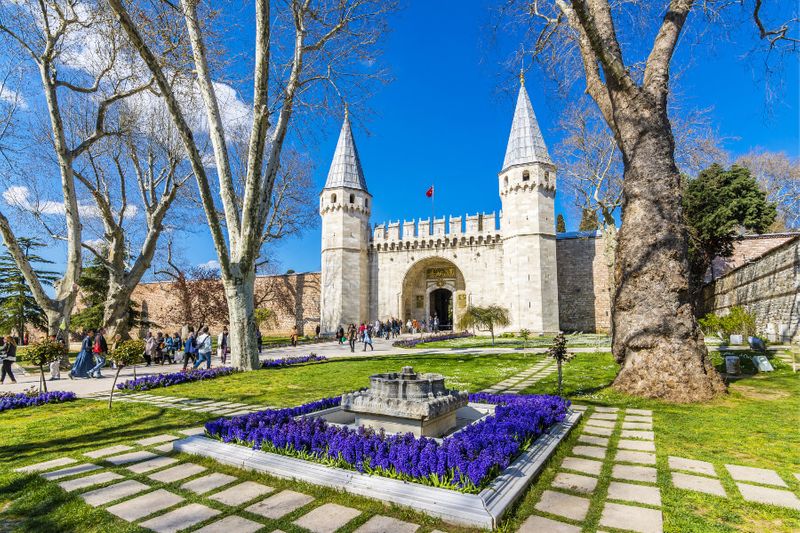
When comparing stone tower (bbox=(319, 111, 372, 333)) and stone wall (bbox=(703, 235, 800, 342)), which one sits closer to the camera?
stone wall (bbox=(703, 235, 800, 342))

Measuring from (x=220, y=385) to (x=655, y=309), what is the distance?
28.6 ft

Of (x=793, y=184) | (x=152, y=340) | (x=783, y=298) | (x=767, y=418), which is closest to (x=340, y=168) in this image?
(x=152, y=340)

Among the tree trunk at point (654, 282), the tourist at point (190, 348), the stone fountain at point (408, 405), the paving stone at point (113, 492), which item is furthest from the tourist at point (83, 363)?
the tree trunk at point (654, 282)

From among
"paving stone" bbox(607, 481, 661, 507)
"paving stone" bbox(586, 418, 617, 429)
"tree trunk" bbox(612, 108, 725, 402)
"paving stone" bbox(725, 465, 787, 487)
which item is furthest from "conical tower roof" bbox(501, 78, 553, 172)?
"paving stone" bbox(607, 481, 661, 507)

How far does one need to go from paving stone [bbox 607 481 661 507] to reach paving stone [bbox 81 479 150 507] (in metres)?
3.60

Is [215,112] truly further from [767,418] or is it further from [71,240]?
[767,418]

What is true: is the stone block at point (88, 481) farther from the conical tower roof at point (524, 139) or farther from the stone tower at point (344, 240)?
the conical tower roof at point (524, 139)

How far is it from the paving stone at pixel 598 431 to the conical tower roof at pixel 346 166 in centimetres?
2622

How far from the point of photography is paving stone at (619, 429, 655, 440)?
437cm

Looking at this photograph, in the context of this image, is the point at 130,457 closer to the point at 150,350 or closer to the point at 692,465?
the point at 692,465

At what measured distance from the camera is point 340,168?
29625 millimetres

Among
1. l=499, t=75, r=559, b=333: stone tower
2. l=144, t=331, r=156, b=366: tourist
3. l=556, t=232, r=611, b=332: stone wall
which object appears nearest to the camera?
l=144, t=331, r=156, b=366: tourist

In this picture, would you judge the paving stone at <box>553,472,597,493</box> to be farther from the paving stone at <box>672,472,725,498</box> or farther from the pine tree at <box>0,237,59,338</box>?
the pine tree at <box>0,237,59,338</box>

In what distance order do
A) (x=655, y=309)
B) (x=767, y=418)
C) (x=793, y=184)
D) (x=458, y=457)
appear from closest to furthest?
1. (x=458, y=457)
2. (x=767, y=418)
3. (x=655, y=309)
4. (x=793, y=184)
